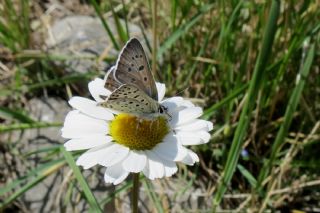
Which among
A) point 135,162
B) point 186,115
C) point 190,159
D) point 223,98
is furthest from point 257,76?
point 223,98

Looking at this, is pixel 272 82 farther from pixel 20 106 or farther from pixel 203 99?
pixel 20 106

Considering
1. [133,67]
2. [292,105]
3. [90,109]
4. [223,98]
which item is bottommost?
[223,98]

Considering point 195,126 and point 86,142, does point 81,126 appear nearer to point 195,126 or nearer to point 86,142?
point 86,142

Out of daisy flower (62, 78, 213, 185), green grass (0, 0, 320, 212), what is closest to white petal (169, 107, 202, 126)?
daisy flower (62, 78, 213, 185)

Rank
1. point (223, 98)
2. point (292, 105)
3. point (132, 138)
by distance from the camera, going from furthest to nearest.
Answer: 1. point (223, 98)
2. point (292, 105)
3. point (132, 138)

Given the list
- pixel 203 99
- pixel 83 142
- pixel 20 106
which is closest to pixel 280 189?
pixel 203 99

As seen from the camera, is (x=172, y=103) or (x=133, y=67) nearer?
(x=133, y=67)

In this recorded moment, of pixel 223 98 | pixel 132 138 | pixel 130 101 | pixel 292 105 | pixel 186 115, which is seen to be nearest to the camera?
pixel 130 101
